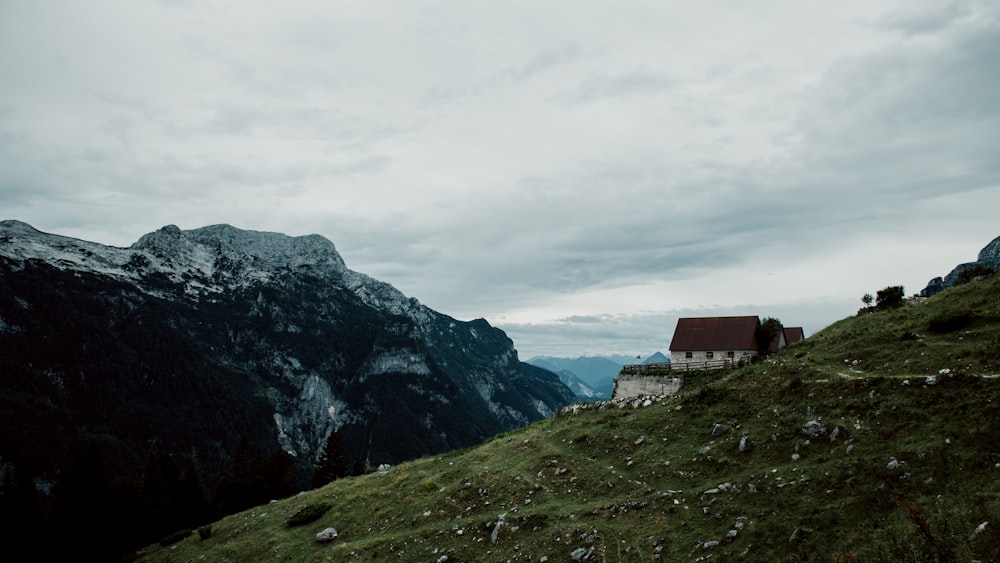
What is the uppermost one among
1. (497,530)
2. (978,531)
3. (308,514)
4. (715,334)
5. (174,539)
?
(715,334)

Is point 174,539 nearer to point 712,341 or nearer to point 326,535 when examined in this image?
point 326,535

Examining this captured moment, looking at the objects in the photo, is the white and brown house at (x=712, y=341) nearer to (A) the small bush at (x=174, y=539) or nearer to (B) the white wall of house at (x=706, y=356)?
(B) the white wall of house at (x=706, y=356)

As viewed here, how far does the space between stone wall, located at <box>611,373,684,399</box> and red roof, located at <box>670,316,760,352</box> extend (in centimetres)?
1073

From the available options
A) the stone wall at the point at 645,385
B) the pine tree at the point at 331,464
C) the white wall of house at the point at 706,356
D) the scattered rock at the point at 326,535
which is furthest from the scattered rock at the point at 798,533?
the pine tree at the point at 331,464

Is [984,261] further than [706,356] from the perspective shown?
Yes

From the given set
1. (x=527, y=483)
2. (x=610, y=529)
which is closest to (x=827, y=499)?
(x=610, y=529)

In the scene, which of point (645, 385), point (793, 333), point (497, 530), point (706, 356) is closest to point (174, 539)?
point (497, 530)

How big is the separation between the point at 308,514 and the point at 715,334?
47.1 meters

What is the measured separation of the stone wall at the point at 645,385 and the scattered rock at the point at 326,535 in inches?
1136

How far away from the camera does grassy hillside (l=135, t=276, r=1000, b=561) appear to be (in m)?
15.9

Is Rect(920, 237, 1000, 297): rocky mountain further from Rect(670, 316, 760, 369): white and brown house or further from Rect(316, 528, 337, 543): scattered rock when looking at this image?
Rect(316, 528, 337, 543): scattered rock

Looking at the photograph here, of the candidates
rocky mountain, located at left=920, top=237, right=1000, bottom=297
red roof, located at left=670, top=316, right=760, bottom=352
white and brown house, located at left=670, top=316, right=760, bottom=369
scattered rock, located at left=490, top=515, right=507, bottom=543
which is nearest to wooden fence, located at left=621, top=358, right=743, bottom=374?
white and brown house, located at left=670, top=316, right=760, bottom=369

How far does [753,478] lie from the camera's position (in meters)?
20.5

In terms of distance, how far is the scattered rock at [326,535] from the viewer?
102 ft
